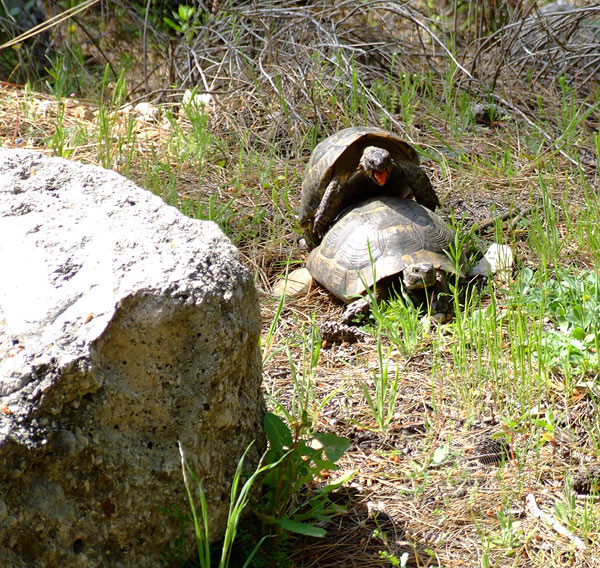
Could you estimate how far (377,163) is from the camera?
12.8ft

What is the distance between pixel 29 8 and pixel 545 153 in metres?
5.27

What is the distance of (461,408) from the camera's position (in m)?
2.74

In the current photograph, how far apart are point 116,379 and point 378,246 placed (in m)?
2.22

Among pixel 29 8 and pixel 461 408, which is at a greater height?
pixel 29 8

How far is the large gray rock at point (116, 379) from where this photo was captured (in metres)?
1.64

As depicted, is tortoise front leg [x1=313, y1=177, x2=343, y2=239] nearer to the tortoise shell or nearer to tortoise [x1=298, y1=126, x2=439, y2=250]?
tortoise [x1=298, y1=126, x2=439, y2=250]

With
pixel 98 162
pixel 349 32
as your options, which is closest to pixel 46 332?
pixel 98 162

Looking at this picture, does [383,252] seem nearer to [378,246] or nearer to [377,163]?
[378,246]

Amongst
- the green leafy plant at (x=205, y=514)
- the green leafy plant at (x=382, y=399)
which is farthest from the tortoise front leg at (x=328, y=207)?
the green leafy plant at (x=205, y=514)

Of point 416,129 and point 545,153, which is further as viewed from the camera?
point 416,129

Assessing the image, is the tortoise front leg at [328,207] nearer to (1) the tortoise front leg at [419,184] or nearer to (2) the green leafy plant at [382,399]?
(1) the tortoise front leg at [419,184]

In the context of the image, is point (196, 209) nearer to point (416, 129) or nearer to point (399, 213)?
point (399, 213)

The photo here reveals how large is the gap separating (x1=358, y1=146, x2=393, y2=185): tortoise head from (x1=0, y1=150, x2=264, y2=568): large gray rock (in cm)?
197

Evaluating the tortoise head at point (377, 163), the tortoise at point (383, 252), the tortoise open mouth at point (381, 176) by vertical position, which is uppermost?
the tortoise head at point (377, 163)
